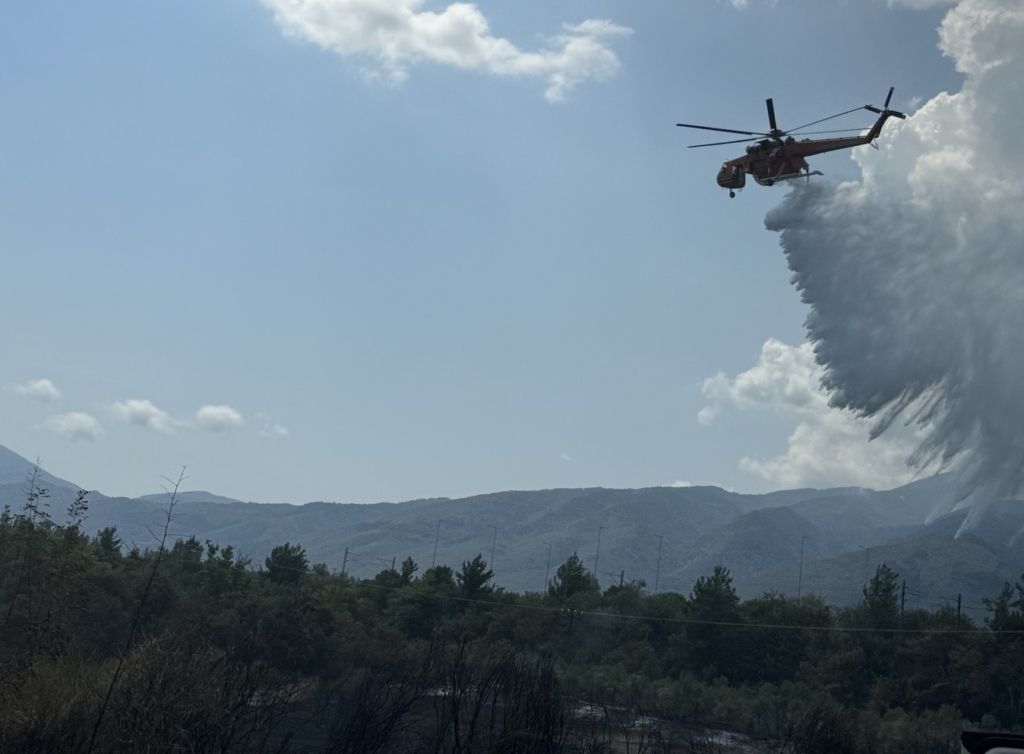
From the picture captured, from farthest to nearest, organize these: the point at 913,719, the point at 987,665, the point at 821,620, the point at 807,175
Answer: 1. the point at 821,620
2. the point at 987,665
3. the point at 913,719
4. the point at 807,175

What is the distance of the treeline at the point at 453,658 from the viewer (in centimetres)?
1755

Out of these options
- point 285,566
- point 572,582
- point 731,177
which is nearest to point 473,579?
point 572,582

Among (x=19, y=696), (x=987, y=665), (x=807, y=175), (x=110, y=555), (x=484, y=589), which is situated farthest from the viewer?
(x=484, y=589)

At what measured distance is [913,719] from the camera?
174 feet

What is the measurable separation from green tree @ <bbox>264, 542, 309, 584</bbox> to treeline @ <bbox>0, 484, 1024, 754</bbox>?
175 mm

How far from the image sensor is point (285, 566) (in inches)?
2918

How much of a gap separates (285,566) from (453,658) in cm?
3904

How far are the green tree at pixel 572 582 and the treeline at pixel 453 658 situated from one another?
0.96 ft

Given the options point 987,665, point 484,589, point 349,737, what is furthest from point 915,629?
point 349,737

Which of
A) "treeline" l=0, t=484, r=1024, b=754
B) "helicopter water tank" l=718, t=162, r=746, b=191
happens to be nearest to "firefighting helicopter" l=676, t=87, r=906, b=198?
"helicopter water tank" l=718, t=162, r=746, b=191

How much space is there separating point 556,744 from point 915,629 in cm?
5267

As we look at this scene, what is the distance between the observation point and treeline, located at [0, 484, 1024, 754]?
17.5 metres

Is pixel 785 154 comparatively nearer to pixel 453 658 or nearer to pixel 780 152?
pixel 780 152

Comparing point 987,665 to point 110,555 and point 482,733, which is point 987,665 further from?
point 110,555
